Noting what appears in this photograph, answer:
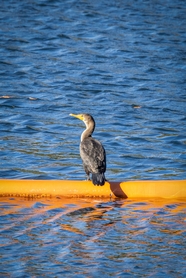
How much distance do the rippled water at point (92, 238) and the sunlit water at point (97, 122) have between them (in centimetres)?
1

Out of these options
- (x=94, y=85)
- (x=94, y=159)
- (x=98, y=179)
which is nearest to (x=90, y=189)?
(x=98, y=179)

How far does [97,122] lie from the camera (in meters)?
12.8

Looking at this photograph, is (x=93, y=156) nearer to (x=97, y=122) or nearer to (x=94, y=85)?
(x=97, y=122)

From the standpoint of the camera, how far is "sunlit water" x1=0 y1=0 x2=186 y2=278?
6.75 meters

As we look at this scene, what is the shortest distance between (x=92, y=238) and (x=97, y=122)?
585 cm

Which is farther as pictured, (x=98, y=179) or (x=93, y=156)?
(x=93, y=156)

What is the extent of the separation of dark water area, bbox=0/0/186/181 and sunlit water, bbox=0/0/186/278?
0.03 meters

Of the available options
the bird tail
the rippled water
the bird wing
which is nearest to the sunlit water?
the rippled water

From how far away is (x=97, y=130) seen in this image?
12312 mm

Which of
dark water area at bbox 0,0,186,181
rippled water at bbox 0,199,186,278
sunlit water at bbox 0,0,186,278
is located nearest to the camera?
rippled water at bbox 0,199,186,278

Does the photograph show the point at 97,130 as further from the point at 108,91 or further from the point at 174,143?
the point at 108,91

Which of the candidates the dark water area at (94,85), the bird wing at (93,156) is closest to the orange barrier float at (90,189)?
the bird wing at (93,156)

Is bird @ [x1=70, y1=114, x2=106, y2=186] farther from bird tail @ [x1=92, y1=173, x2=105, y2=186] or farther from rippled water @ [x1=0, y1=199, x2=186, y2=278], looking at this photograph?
rippled water @ [x1=0, y1=199, x2=186, y2=278]

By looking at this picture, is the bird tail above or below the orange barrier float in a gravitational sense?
above
